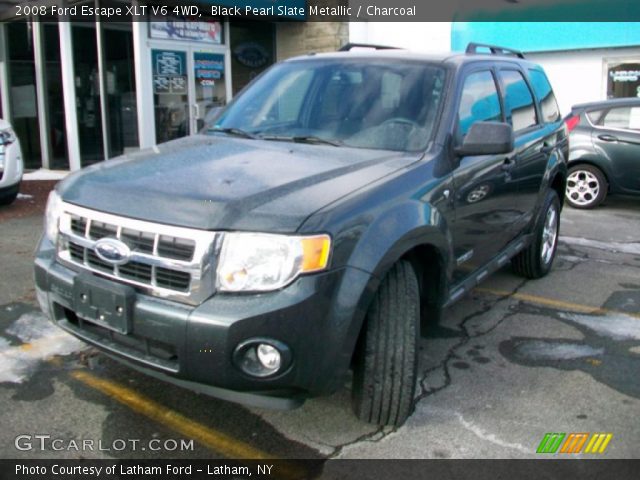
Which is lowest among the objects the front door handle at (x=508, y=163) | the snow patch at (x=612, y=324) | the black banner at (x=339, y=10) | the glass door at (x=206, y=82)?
the snow patch at (x=612, y=324)

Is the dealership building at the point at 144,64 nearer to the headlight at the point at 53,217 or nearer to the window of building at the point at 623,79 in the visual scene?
the window of building at the point at 623,79

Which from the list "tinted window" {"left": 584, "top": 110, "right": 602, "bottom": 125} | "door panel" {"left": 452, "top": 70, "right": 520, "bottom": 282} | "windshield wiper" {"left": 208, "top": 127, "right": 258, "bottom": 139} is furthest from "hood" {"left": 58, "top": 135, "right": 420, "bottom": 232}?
"tinted window" {"left": 584, "top": 110, "right": 602, "bottom": 125}

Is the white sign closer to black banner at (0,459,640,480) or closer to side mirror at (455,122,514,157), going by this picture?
side mirror at (455,122,514,157)

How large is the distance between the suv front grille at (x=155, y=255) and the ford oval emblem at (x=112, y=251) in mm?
19

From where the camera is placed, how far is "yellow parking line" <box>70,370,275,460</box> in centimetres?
291

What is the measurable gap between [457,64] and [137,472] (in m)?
2.86

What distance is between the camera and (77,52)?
1159cm

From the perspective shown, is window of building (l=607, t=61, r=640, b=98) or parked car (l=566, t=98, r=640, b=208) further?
window of building (l=607, t=61, r=640, b=98)

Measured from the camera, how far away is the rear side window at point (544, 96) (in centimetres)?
532

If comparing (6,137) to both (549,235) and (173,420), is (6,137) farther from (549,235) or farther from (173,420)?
(549,235)

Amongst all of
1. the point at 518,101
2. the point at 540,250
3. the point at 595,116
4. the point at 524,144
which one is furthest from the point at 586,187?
the point at 524,144

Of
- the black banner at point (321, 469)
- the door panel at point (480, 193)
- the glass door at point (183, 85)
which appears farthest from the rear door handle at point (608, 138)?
the black banner at point (321, 469)

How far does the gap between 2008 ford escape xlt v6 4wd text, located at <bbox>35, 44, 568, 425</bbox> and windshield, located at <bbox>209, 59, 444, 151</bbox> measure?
0.04 feet

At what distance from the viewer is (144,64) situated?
10.5 m
